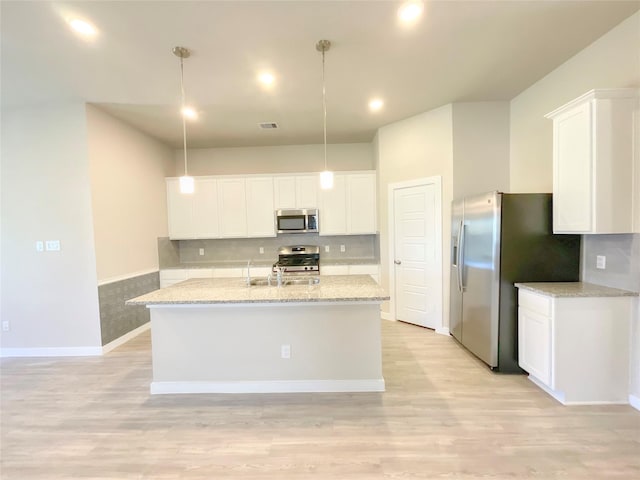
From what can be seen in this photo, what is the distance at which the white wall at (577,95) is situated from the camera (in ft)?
→ 7.36

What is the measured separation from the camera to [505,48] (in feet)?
8.30

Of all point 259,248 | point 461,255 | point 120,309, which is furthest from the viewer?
point 259,248

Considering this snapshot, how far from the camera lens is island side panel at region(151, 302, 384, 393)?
2543 mm

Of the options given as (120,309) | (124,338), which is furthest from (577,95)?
(124,338)

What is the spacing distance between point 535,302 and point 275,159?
4375 mm

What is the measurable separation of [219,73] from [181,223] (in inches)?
117

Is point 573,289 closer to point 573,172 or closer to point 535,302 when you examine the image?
point 535,302

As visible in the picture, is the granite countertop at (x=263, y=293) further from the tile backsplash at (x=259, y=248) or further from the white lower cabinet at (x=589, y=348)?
the tile backsplash at (x=259, y=248)

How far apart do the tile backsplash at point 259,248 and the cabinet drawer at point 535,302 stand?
8.65ft

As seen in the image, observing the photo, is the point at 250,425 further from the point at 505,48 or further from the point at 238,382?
the point at 505,48

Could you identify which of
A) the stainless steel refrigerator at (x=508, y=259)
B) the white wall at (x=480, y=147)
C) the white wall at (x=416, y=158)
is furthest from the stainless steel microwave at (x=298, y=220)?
the stainless steel refrigerator at (x=508, y=259)

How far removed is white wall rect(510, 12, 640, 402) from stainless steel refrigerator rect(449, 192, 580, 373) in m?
0.24

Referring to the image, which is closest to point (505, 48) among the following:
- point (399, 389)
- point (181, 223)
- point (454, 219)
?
point (454, 219)

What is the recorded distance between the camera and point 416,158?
4.03m
